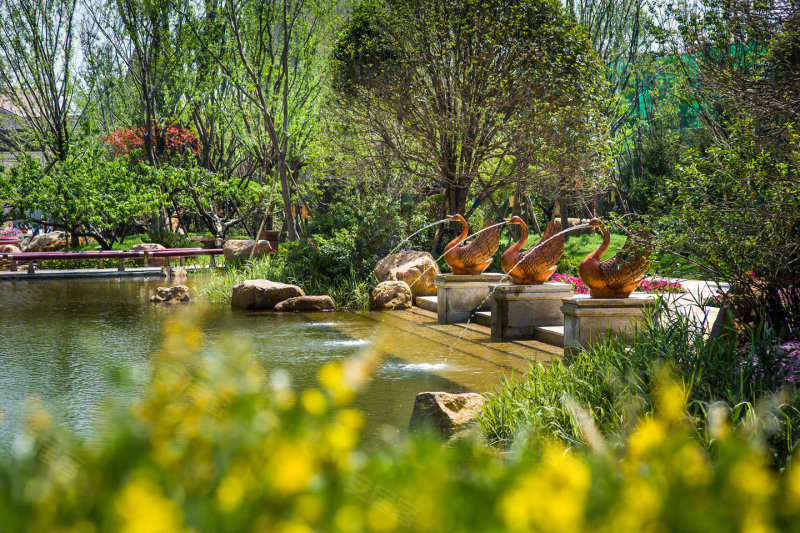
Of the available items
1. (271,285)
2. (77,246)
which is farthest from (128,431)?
(77,246)

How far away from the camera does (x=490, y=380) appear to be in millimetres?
7098

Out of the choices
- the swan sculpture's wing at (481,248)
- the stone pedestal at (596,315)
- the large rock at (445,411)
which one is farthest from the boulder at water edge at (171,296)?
the large rock at (445,411)

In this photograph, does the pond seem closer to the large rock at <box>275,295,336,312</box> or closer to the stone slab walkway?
the stone slab walkway

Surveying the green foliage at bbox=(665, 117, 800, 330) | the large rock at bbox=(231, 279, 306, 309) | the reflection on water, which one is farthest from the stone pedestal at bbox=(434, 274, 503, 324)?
Result: the green foliage at bbox=(665, 117, 800, 330)

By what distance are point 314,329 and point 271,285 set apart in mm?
3105

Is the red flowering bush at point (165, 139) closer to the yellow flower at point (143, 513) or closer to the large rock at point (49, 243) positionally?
the large rock at point (49, 243)

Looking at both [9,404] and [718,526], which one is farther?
[9,404]

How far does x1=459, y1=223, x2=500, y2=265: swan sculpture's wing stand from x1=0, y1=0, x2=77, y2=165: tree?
2321cm

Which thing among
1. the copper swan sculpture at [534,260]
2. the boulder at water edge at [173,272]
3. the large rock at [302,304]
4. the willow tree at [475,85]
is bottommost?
the boulder at water edge at [173,272]

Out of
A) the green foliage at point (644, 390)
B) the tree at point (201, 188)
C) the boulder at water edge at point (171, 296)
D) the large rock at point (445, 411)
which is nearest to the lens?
the green foliage at point (644, 390)

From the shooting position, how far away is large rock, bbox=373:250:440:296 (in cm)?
1404

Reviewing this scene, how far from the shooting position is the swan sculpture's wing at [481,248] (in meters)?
11.4

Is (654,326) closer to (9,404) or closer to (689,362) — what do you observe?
(689,362)

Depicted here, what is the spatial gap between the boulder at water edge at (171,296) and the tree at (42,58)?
57.1 feet
